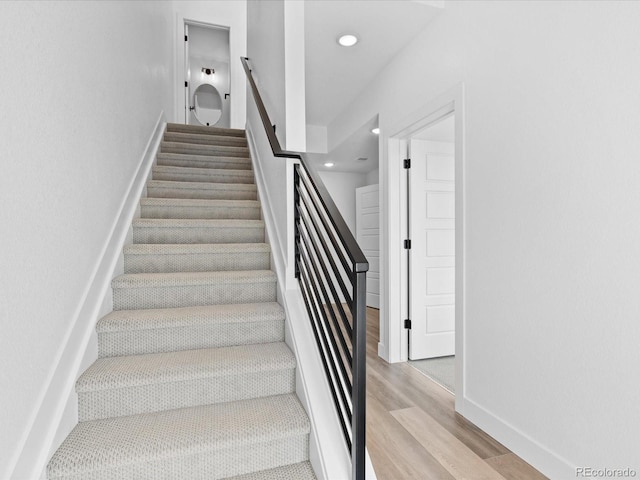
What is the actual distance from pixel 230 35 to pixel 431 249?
452 cm

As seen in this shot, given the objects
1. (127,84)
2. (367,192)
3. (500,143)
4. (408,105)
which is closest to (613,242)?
(500,143)

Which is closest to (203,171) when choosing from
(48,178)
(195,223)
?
(195,223)

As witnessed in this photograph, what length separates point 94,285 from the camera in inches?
62.4

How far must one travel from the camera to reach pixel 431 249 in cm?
310

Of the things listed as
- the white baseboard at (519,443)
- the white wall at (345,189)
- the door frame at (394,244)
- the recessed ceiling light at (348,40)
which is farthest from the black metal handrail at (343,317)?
the white wall at (345,189)

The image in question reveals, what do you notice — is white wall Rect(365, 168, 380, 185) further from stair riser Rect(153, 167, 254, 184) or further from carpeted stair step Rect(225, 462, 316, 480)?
carpeted stair step Rect(225, 462, 316, 480)

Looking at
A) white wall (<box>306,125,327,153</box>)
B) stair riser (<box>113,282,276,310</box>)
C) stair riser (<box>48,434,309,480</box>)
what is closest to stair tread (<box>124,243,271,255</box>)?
stair riser (<box>113,282,276,310</box>)

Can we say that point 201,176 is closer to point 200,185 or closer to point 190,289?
point 200,185

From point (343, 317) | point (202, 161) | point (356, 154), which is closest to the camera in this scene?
point (343, 317)

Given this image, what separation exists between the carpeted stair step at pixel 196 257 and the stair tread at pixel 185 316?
0.33 m

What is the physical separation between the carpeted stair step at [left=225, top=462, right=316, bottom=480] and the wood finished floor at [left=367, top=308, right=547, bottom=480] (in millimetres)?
458

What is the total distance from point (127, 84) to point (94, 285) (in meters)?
1.41

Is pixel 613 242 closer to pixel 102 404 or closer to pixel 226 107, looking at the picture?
pixel 102 404

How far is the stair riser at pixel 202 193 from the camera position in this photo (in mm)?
2621
